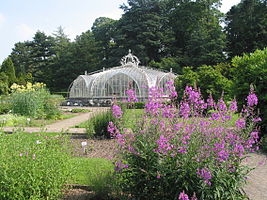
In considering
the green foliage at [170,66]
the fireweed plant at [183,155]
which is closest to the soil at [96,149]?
the fireweed plant at [183,155]

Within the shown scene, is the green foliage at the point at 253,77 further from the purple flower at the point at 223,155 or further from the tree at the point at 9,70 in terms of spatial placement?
the tree at the point at 9,70

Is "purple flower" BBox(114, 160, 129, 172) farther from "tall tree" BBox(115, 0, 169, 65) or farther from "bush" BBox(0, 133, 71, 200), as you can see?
"tall tree" BBox(115, 0, 169, 65)

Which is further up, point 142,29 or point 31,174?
point 142,29

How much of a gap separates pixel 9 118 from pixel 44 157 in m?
8.07

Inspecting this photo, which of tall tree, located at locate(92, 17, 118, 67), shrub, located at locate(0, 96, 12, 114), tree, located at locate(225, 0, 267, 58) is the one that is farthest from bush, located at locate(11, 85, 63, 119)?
tree, located at locate(225, 0, 267, 58)

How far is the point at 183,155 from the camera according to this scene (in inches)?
99.0

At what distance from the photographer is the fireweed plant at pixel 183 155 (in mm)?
2447

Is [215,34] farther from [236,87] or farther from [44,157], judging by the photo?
[44,157]

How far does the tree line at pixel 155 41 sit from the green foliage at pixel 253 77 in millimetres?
20945

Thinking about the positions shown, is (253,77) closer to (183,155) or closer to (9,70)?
(183,155)

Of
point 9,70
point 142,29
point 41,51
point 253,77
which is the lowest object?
point 253,77

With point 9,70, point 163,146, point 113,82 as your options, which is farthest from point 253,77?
point 9,70

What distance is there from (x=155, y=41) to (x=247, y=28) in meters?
11.1

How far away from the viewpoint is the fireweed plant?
8.03 feet
